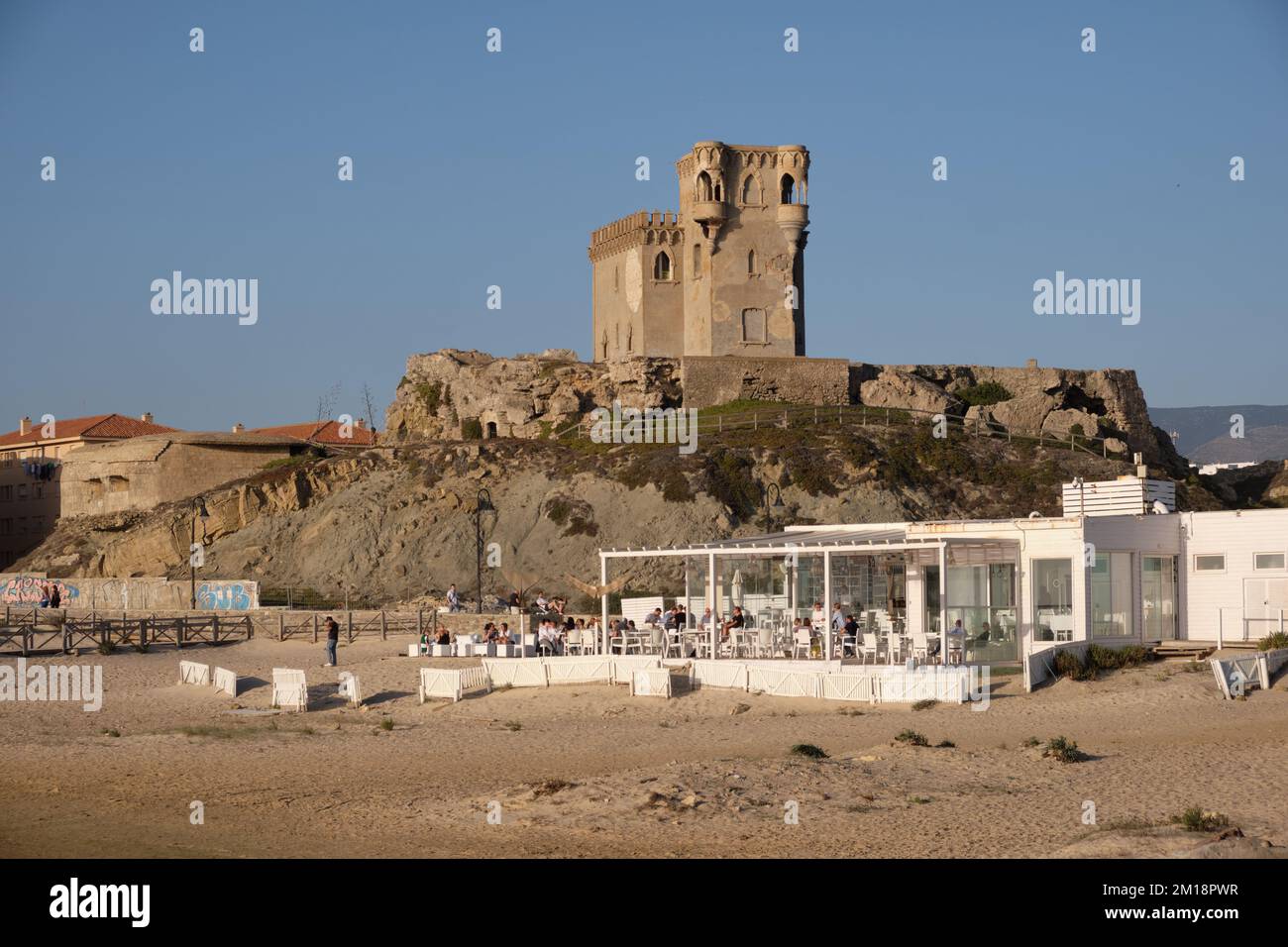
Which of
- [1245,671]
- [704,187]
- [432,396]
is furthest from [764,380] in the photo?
[1245,671]

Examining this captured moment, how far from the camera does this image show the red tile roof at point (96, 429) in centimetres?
7756

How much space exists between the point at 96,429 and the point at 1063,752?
67.4 m

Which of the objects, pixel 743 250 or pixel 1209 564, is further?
pixel 743 250

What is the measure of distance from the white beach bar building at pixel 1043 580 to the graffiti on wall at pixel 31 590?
2629cm

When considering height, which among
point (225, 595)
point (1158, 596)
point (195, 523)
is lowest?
point (225, 595)

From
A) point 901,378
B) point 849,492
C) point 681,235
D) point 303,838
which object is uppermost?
point 681,235

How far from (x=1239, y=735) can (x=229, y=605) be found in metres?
30.7

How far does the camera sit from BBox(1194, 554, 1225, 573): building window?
1123 inches

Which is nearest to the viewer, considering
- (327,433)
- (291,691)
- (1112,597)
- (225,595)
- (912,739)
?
(912,739)

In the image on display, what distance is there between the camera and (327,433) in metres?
84.2

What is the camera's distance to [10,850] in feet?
50.9

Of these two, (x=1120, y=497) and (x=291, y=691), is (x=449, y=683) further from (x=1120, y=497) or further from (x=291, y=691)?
(x=1120, y=497)
